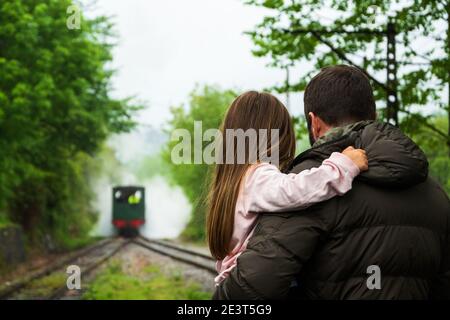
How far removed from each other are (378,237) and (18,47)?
16667mm

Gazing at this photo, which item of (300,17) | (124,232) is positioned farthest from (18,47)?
(124,232)

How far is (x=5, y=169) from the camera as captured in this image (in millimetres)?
16891

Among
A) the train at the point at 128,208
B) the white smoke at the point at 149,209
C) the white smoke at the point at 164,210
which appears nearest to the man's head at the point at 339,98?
the white smoke at the point at 149,209

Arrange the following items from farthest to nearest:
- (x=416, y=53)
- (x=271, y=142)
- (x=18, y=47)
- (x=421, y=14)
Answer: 1. (x=18, y=47)
2. (x=416, y=53)
3. (x=421, y=14)
4. (x=271, y=142)

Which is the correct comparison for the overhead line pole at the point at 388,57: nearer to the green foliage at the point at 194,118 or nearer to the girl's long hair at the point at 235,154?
the girl's long hair at the point at 235,154

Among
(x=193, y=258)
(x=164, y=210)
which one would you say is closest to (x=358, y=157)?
(x=193, y=258)

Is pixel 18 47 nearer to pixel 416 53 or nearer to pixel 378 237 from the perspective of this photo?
pixel 416 53

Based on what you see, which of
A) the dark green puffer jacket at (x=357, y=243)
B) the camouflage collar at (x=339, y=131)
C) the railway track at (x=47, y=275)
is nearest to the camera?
the dark green puffer jacket at (x=357, y=243)

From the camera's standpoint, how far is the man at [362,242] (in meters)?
2.00

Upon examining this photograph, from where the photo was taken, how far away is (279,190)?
2.09 metres

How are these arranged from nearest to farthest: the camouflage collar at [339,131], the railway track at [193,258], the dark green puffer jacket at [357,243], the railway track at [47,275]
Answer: the dark green puffer jacket at [357,243] < the camouflage collar at [339,131] < the railway track at [47,275] < the railway track at [193,258]

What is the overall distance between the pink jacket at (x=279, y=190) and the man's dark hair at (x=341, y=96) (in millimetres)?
181

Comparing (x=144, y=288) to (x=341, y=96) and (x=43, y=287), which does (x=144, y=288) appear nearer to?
(x=43, y=287)

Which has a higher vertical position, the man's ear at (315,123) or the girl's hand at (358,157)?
the man's ear at (315,123)
